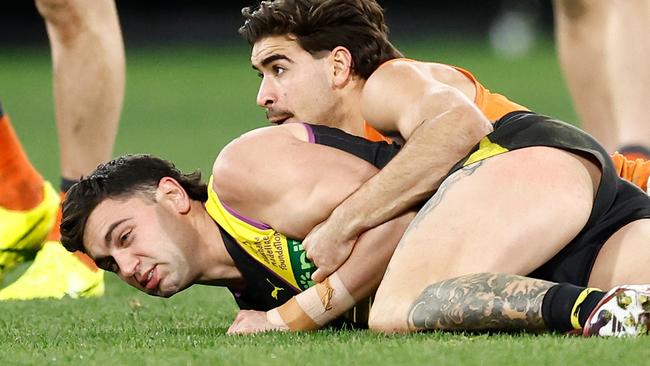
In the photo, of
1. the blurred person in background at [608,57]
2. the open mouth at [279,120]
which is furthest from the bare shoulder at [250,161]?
the blurred person in background at [608,57]

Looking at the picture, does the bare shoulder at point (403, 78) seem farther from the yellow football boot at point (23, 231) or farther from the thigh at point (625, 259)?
the yellow football boot at point (23, 231)

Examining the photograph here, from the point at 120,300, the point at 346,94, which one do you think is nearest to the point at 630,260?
the point at 346,94

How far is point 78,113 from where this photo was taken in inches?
214

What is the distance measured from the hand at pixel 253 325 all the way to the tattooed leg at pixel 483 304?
1.49ft

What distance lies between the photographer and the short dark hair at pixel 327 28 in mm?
4320

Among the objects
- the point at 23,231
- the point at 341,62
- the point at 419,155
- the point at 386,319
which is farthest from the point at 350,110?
the point at 23,231

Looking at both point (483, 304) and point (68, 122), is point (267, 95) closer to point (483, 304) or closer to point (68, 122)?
point (483, 304)

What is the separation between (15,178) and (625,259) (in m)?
2.59

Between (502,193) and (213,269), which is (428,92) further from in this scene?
(213,269)

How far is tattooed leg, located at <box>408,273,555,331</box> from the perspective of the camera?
328 cm

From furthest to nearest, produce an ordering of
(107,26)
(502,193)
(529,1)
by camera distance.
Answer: (529,1) → (107,26) → (502,193)

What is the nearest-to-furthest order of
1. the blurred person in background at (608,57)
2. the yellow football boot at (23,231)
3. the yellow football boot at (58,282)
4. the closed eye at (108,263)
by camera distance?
the closed eye at (108,263), the yellow football boot at (58,282), the yellow football boot at (23,231), the blurred person in background at (608,57)

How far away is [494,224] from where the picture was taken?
3492mm

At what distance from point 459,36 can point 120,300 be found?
1510 cm
